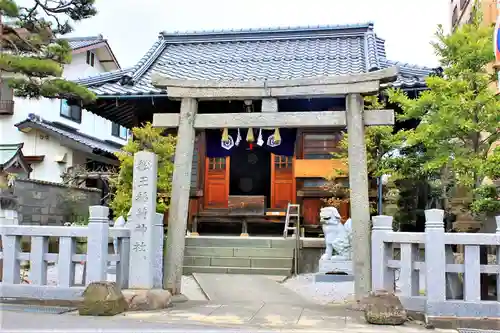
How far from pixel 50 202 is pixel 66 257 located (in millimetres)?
8890

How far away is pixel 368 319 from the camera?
7.37m

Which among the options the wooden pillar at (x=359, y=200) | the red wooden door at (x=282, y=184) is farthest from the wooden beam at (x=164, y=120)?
the red wooden door at (x=282, y=184)

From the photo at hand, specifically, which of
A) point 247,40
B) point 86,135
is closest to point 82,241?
point 247,40

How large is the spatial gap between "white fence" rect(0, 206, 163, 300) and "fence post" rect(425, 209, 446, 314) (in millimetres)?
4427

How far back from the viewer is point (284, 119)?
9180 mm

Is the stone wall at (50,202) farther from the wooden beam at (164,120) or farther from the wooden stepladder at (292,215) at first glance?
the wooden stepladder at (292,215)

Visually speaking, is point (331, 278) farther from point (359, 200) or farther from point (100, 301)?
point (100, 301)

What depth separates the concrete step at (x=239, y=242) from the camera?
14562 mm

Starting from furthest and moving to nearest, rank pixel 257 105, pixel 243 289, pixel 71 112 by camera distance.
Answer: pixel 71 112 → pixel 257 105 → pixel 243 289

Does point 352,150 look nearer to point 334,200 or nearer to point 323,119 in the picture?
point 323,119

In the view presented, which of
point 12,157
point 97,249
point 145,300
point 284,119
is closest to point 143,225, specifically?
point 97,249

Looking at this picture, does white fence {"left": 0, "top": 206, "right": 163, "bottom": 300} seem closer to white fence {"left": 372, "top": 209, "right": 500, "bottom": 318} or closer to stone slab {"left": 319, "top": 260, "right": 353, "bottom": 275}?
white fence {"left": 372, "top": 209, "right": 500, "bottom": 318}

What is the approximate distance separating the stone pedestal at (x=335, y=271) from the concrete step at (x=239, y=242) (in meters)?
2.14

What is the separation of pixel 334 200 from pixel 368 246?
6930 millimetres
